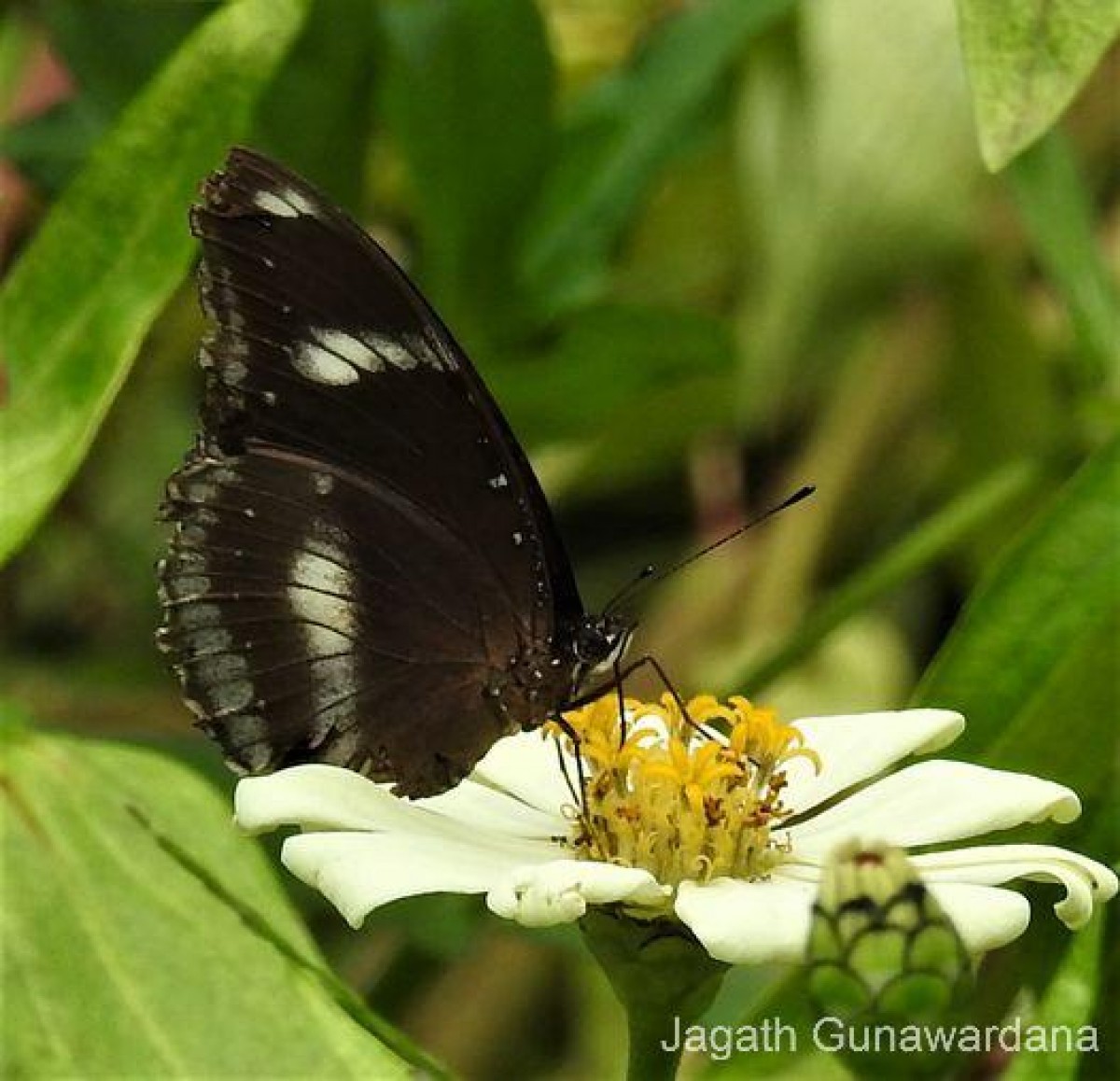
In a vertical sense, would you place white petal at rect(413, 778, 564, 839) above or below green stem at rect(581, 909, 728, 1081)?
above

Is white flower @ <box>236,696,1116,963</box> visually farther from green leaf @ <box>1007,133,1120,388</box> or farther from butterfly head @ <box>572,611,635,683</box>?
green leaf @ <box>1007,133,1120,388</box>

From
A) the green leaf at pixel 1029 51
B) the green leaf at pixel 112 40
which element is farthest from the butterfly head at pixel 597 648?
the green leaf at pixel 112 40

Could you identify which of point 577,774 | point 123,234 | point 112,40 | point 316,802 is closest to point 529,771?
point 577,774

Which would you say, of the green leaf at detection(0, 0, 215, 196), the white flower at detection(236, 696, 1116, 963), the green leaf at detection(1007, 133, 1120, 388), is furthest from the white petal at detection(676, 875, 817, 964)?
the green leaf at detection(0, 0, 215, 196)

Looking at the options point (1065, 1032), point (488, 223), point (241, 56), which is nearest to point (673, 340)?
point (488, 223)

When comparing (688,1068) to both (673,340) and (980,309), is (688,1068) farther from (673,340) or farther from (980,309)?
(980,309)

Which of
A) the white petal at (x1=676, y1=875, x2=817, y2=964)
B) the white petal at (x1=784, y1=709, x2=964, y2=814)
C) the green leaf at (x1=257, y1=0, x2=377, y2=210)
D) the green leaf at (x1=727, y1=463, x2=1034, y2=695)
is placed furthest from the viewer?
the green leaf at (x1=257, y1=0, x2=377, y2=210)

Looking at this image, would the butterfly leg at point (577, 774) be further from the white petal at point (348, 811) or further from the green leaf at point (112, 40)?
the green leaf at point (112, 40)
